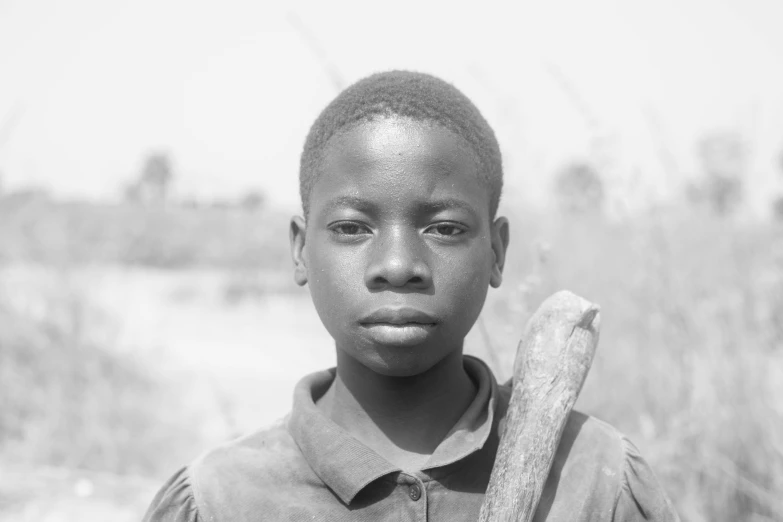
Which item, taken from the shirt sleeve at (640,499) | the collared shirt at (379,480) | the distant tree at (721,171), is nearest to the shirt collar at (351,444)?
the collared shirt at (379,480)

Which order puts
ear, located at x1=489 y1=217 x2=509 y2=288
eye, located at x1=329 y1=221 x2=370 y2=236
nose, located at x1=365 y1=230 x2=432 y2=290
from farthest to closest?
ear, located at x1=489 y1=217 x2=509 y2=288, eye, located at x1=329 y1=221 x2=370 y2=236, nose, located at x1=365 y1=230 x2=432 y2=290

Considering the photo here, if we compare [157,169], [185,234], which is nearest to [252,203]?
[185,234]

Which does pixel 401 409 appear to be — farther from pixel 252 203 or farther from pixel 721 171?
pixel 252 203

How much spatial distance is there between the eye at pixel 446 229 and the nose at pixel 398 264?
0.04 metres

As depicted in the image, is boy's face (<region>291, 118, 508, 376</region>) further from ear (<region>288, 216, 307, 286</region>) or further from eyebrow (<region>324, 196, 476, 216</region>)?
ear (<region>288, 216, 307, 286</region>)

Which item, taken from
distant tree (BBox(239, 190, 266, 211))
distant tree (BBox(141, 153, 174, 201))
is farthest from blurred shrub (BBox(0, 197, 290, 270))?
distant tree (BBox(141, 153, 174, 201))

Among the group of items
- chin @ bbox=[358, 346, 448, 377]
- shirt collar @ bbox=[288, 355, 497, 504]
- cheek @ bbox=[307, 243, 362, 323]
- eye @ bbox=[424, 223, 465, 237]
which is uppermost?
eye @ bbox=[424, 223, 465, 237]

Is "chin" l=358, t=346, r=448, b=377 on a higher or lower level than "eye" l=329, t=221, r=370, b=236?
lower

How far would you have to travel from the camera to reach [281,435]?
1.80 meters

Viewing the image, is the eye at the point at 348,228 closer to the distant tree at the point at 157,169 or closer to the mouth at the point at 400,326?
the mouth at the point at 400,326

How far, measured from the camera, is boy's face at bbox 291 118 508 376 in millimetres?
1552

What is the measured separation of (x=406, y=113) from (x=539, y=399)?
64 cm

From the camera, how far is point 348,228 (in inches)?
64.9

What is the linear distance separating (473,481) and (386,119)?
76cm
